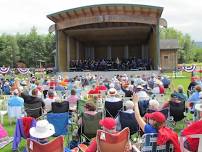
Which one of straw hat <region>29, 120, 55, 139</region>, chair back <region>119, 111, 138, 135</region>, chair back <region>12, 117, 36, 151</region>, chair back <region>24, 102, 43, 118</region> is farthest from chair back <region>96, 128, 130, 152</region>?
chair back <region>24, 102, 43, 118</region>

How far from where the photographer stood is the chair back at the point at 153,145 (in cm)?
458

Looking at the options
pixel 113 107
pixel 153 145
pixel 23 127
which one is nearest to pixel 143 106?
pixel 113 107

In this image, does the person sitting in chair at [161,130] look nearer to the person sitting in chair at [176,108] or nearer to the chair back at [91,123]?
the chair back at [91,123]

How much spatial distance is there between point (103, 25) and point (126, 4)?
337 centimetres

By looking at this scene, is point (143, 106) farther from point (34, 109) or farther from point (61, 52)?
point (61, 52)

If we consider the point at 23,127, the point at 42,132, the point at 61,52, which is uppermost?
the point at 61,52

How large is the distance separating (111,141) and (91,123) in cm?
219

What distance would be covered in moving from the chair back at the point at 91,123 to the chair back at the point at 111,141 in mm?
2011

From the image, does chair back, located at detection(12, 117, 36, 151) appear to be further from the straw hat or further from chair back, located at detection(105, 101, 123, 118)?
chair back, located at detection(105, 101, 123, 118)

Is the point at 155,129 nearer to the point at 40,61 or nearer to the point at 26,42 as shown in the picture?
the point at 40,61

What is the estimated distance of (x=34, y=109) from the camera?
31.2ft

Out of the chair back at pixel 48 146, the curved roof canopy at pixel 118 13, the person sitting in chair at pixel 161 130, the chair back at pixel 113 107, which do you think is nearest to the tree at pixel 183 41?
the curved roof canopy at pixel 118 13

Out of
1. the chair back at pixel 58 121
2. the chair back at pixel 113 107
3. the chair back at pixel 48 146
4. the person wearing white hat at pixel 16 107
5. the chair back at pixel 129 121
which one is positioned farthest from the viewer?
the person wearing white hat at pixel 16 107

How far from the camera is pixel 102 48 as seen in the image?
43031 millimetres
